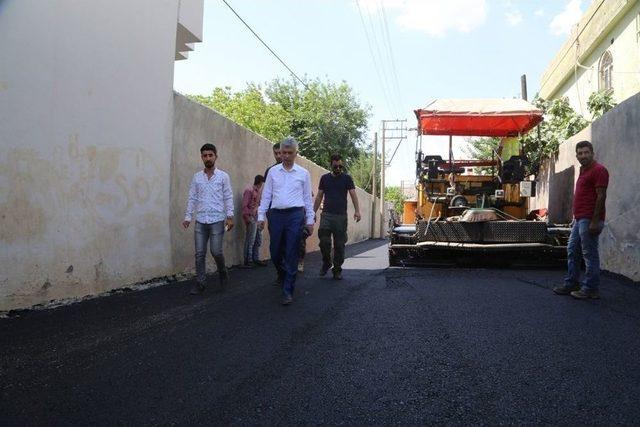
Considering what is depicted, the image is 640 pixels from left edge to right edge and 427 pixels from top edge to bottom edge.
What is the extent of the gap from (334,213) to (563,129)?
332 inches

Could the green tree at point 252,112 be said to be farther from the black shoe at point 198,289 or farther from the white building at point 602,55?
the black shoe at point 198,289

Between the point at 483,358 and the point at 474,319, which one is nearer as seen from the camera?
the point at 483,358

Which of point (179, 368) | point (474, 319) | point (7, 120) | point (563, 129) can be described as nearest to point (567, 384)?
point (474, 319)

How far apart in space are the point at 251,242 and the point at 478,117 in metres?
4.62

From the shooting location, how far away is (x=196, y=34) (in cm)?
994

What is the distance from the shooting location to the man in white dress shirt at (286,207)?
5559 millimetres

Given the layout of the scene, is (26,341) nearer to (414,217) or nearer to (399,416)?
(399,416)

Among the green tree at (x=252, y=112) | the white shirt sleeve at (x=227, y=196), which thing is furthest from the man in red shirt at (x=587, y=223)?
the green tree at (x=252, y=112)

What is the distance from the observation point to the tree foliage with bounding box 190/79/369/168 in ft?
120

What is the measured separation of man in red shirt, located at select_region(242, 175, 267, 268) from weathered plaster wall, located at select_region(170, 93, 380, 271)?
0.75 feet

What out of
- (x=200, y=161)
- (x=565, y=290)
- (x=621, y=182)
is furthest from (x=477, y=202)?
(x=200, y=161)

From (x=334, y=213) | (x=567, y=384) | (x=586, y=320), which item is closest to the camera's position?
(x=567, y=384)

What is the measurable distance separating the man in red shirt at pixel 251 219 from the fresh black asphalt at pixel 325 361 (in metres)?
3.81

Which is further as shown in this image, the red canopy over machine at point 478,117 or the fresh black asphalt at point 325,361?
the red canopy over machine at point 478,117
